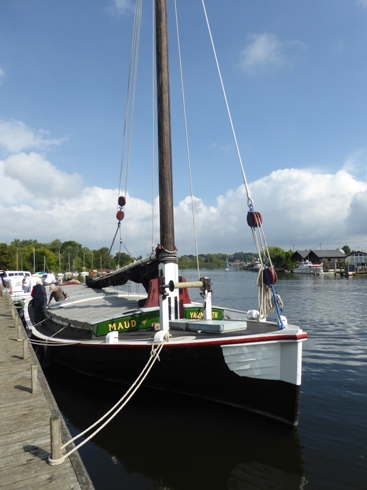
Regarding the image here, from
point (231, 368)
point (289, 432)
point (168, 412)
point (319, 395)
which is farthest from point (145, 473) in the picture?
point (319, 395)

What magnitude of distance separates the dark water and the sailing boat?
462 mm

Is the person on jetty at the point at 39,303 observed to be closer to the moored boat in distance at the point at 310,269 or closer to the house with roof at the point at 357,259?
the moored boat in distance at the point at 310,269

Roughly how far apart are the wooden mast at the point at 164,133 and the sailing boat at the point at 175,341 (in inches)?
1.0

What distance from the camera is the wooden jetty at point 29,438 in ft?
12.7

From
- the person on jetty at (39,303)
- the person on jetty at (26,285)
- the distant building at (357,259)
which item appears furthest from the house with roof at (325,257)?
the person on jetty at (39,303)

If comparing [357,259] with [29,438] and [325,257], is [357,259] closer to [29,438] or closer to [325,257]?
[325,257]

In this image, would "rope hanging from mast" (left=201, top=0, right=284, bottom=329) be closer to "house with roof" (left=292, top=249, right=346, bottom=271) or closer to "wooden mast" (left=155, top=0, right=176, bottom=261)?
"wooden mast" (left=155, top=0, right=176, bottom=261)

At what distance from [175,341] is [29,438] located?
10.7 feet

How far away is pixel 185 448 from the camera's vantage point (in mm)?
6465

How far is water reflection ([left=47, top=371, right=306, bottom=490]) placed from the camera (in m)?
5.70

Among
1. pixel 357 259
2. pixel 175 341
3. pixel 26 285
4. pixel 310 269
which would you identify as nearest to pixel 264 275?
pixel 175 341

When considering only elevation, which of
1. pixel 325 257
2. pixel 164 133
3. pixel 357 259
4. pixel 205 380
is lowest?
pixel 205 380

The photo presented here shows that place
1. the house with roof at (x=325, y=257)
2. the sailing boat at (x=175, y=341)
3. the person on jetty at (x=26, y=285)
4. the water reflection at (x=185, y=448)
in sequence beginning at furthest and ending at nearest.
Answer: the house with roof at (x=325, y=257)
the person on jetty at (x=26, y=285)
the sailing boat at (x=175, y=341)
the water reflection at (x=185, y=448)

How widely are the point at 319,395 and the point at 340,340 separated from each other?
272 inches
